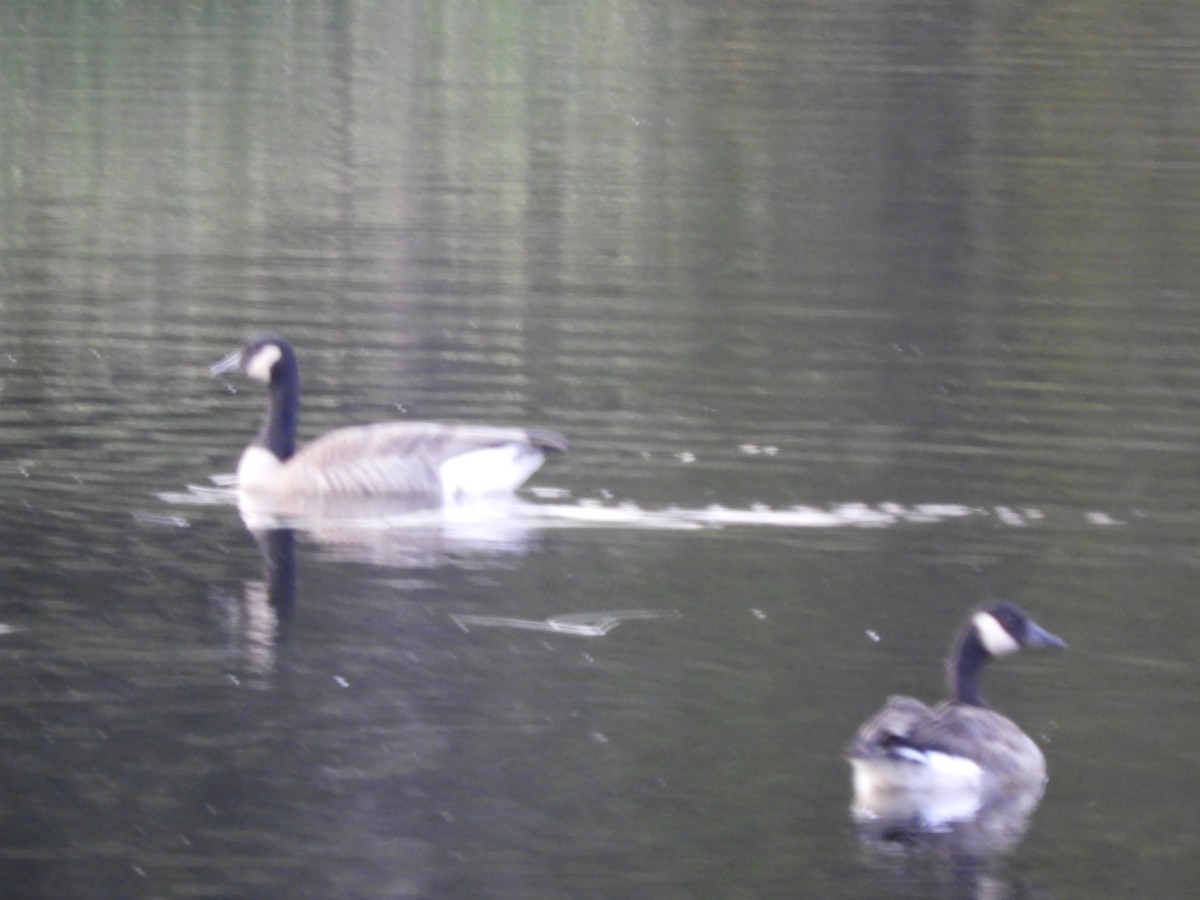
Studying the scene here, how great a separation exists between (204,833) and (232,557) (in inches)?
202

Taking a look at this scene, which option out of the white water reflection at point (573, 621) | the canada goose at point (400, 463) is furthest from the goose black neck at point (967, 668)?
the canada goose at point (400, 463)

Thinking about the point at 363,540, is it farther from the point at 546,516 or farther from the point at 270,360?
the point at 270,360

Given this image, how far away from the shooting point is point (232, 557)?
15500mm

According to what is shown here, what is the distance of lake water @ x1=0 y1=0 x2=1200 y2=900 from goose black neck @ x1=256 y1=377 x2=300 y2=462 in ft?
1.96

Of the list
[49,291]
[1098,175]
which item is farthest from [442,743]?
[1098,175]

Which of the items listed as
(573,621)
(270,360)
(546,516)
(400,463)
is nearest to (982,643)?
(573,621)

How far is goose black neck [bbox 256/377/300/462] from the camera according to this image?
17703 mm

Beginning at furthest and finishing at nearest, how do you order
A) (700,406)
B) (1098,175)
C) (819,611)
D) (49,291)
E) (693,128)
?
(693,128), (1098,175), (49,291), (700,406), (819,611)

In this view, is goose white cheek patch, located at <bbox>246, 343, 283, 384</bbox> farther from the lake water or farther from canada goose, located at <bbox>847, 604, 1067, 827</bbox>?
canada goose, located at <bbox>847, 604, 1067, 827</bbox>

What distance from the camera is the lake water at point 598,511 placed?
10695mm

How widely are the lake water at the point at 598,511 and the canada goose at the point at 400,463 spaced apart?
0.34 m

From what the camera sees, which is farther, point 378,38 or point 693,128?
point 378,38

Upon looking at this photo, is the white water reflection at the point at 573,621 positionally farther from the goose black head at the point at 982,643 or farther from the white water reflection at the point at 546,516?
the goose black head at the point at 982,643

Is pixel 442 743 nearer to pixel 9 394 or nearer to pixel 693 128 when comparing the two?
pixel 9 394
